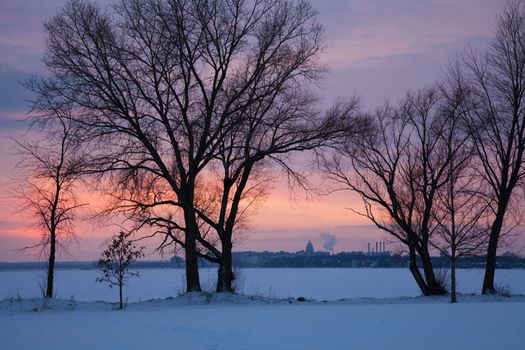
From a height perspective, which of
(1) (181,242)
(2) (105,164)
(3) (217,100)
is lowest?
(1) (181,242)

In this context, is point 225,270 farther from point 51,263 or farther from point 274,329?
point 274,329

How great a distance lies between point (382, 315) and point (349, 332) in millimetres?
4028

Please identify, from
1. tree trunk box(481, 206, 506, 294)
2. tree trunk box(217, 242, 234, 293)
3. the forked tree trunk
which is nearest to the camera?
the forked tree trunk

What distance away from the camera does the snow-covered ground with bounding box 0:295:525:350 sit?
1375cm

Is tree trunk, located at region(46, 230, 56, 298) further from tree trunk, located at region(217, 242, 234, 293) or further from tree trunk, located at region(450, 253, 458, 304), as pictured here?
tree trunk, located at region(450, 253, 458, 304)

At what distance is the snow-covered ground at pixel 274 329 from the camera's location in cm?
1375

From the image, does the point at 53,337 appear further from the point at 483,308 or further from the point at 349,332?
the point at 483,308

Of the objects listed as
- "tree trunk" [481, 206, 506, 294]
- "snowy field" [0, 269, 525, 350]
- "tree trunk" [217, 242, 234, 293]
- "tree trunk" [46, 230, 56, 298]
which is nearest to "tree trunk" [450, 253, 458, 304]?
"tree trunk" [481, 206, 506, 294]

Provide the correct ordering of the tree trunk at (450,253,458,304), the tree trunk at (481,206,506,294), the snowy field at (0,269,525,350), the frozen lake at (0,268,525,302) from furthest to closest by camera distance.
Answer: the frozen lake at (0,268,525,302)
the tree trunk at (481,206,506,294)
the tree trunk at (450,253,458,304)
the snowy field at (0,269,525,350)

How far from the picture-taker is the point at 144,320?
18.1 m

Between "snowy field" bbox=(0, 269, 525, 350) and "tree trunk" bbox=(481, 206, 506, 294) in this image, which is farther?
"tree trunk" bbox=(481, 206, 506, 294)

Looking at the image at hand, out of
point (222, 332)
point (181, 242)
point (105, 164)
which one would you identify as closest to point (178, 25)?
point (105, 164)

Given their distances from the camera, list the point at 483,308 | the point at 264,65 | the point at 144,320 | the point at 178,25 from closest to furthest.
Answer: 1. the point at 144,320
2. the point at 483,308
3. the point at 178,25
4. the point at 264,65

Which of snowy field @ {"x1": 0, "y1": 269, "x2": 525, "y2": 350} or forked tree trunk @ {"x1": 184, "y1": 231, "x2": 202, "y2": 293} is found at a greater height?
forked tree trunk @ {"x1": 184, "y1": 231, "x2": 202, "y2": 293}
